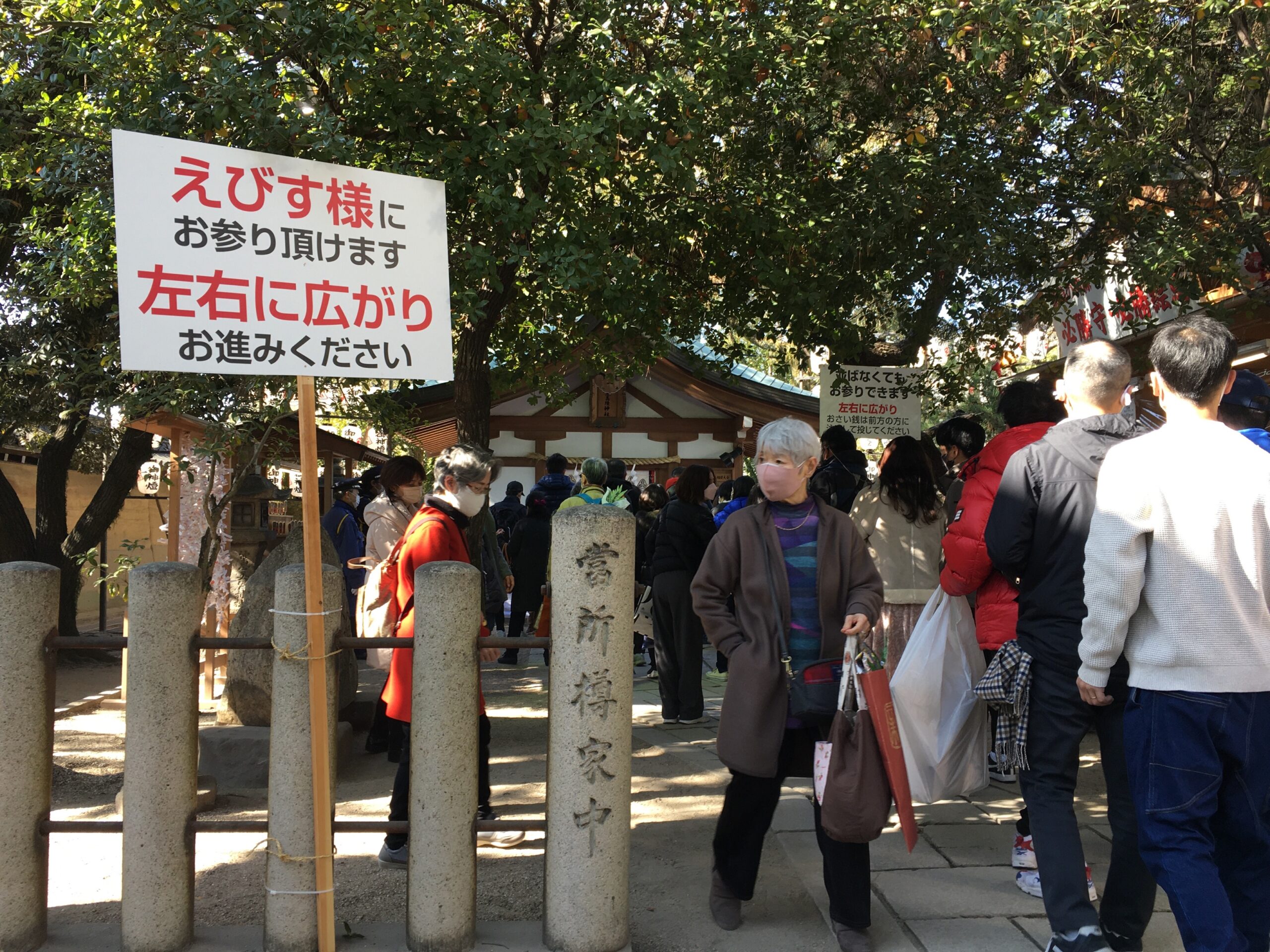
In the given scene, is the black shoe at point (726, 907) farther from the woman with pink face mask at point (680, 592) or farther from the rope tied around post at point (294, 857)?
the woman with pink face mask at point (680, 592)

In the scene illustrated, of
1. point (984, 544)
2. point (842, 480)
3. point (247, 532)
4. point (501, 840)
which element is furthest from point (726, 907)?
point (247, 532)

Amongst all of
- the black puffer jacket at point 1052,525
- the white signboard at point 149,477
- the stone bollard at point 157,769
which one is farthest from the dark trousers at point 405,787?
the white signboard at point 149,477

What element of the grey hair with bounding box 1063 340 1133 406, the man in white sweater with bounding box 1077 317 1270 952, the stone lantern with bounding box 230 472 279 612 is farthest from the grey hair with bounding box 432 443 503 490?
the stone lantern with bounding box 230 472 279 612

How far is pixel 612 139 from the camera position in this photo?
20.0ft

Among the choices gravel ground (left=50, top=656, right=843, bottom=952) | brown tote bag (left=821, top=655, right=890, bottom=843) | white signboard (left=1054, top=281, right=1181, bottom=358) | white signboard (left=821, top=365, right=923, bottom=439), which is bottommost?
gravel ground (left=50, top=656, right=843, bottom=952)

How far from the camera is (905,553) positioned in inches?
205

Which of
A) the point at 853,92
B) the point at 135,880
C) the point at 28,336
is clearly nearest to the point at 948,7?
the point at 853,92

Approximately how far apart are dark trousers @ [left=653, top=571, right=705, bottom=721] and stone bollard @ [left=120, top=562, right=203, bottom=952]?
408 centimetres

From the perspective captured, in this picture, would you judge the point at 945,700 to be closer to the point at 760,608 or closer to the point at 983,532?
Result: the point at 983,532

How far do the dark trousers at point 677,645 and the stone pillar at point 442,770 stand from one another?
375cm

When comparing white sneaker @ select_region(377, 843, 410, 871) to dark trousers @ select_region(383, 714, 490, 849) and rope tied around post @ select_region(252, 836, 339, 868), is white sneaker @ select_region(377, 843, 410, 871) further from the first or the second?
rope tied around post @ select_region(252, 836, 339, 868)

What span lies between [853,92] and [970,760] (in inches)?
213

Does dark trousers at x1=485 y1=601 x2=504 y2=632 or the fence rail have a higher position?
the fence rail

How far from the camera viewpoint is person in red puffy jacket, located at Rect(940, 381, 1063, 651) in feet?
12.4
